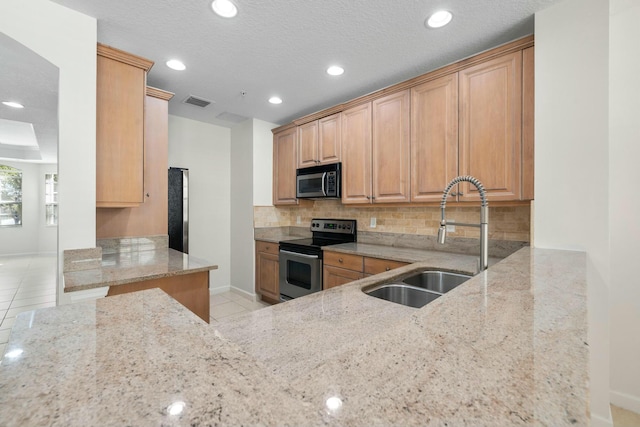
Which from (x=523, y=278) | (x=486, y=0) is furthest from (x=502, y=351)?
(x=486, y=0)

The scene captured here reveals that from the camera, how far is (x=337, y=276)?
2.80 m

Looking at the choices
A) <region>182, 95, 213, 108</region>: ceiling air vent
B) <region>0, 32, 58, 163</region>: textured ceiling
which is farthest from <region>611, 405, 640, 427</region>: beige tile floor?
<region>182, 95, 213, 108</region>: ceiling air vent

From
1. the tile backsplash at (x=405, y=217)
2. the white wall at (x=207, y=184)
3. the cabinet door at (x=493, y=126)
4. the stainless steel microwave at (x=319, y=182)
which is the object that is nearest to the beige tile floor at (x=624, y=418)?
the tile backsplash at (x=405, y=217)

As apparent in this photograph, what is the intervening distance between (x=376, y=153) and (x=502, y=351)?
2.51 m

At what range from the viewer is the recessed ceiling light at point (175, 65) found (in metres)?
2.39

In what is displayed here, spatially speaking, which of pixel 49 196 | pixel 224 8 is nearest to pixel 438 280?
pixel 224 8

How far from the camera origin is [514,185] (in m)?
1.98

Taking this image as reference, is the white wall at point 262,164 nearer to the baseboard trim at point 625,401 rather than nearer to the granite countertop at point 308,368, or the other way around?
the granite countertop at point 308,368

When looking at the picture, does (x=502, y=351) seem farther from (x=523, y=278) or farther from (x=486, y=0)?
(x=486, y=0)

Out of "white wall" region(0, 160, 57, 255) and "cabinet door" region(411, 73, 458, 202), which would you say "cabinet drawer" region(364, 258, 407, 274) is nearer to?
"cabinet door" region(411, 73, 458, 202)

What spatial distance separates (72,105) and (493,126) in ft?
9.62

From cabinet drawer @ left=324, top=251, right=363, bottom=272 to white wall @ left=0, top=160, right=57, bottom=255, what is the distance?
8.94m

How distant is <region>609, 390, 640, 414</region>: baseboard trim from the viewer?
6.08ft

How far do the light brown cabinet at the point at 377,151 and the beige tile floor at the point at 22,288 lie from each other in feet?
10.6
